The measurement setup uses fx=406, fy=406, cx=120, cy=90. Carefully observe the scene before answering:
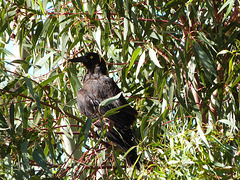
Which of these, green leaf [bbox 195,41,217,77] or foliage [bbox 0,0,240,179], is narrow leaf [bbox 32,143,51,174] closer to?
foliage [bbox 0,0,240,179]

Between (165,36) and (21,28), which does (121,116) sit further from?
(21,28)

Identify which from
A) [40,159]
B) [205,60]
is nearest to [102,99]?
[205,60]

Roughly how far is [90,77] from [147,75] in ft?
1.87

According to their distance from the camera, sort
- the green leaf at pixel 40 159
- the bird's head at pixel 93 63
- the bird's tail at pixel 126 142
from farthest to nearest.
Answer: the bird's head at pixel 93 63 < the bird's tail at pixel 126 142 < the green leaf at pixel 40 159

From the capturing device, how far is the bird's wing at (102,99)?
2.60m

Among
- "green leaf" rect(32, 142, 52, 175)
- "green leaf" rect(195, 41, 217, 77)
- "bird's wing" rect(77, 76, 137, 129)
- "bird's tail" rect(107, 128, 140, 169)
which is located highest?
"green leaf" rect(195, 41, 217, 77)

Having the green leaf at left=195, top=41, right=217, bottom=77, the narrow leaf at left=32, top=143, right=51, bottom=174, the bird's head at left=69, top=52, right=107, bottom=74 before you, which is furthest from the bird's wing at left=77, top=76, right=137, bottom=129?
the narrow leaf at left=32, top=143, right=51, bottom=174

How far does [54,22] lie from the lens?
7.88 ft

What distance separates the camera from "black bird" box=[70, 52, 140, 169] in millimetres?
2553

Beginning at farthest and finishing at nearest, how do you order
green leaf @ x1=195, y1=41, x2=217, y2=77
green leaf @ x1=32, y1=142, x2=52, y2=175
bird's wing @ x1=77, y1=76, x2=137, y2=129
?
bird's wing @ x1=77, y1=76, x2=137, y2=129
green leaf @ x1=195, y1=41, x2=217, y2=77
green leaf @ x1=32, y1=142, x2=52, y2=175

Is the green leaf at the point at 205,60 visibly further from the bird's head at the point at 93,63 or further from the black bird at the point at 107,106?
the bird's head at the point at 93,63

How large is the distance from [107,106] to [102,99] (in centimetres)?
9

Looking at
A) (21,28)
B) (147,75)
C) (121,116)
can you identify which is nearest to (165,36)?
(147,75)

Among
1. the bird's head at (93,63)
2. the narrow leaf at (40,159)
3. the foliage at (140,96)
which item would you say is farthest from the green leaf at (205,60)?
the bird's head at (93,63)
